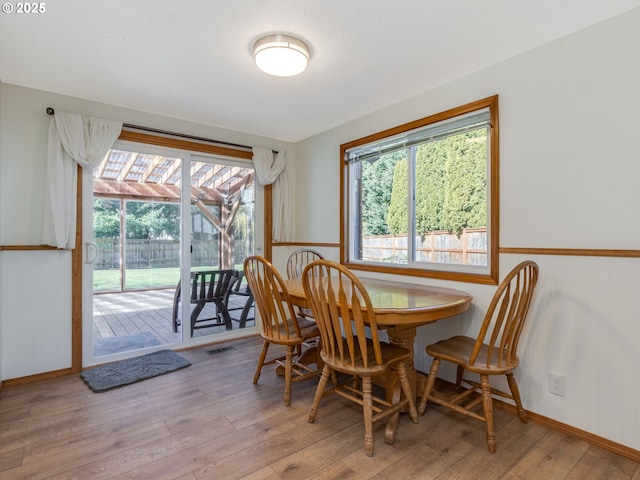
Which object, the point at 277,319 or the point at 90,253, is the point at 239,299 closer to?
the point at 90,253

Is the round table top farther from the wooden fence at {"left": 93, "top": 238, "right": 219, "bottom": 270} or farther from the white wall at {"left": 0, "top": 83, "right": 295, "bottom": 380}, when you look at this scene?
the white wall at {"left": 0, "top": 83, "right": 295, "bottom": 380}

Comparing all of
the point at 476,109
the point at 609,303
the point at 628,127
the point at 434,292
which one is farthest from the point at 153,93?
the point at 609,303

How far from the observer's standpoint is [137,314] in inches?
127

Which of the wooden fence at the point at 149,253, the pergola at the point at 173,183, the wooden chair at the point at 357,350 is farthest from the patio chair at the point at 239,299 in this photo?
the wooden chair at the point at 357,350

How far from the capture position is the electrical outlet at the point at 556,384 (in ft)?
6.28

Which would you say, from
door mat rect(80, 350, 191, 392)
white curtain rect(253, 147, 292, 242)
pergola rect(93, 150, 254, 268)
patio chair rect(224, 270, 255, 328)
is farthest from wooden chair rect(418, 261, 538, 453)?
pergola rect(93, 150, 254, 268)

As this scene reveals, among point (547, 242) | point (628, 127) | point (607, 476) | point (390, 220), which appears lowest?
point (607, 476)

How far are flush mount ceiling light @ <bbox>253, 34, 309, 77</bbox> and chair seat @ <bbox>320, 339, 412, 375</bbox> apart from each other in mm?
1734

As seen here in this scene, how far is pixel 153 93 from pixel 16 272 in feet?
5.60

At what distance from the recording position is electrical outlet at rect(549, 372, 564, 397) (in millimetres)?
1913

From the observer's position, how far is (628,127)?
5.59 feet

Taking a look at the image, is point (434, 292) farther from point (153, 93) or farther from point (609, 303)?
point (153, 93)

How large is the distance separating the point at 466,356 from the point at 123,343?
9.42ft

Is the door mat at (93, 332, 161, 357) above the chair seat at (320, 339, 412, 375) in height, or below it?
below
